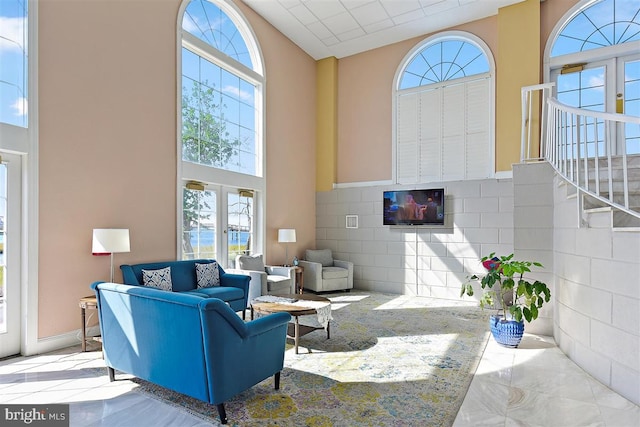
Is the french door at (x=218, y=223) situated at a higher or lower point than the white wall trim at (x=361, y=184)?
lower

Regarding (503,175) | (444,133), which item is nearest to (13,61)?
(444,133)

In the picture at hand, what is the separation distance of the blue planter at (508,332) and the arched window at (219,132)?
3956mm

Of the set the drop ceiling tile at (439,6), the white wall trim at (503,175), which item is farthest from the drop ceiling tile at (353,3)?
the white wall trim at (503,175)

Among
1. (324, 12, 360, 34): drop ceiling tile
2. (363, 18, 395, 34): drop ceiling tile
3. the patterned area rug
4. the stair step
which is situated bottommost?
the patterned area rug

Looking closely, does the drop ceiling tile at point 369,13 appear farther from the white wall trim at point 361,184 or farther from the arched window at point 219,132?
the white wall trim at point 361,184

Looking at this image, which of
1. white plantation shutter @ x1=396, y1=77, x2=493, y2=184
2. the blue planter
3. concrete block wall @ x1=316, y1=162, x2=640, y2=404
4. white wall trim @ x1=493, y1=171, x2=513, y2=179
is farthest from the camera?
white plantation shutter @ x1=396, y1=77, x2=493, y2=184

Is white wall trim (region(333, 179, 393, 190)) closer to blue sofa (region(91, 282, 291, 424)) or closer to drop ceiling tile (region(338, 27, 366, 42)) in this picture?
drop ceiling tile (region(338, 27, 366, 42))

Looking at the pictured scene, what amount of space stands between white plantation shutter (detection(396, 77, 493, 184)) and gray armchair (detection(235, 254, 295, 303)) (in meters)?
2.92

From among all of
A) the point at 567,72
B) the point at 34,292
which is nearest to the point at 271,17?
the point at 567,72

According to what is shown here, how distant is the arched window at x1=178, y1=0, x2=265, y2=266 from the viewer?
206 inches

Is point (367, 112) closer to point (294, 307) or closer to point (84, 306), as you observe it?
point (294, 307)

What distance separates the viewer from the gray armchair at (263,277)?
5.32 metres

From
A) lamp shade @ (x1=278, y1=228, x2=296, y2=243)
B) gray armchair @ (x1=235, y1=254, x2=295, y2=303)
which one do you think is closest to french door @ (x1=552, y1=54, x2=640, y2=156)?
lamp shade @ (x1=278, y1=228, x2=296, y2=243)

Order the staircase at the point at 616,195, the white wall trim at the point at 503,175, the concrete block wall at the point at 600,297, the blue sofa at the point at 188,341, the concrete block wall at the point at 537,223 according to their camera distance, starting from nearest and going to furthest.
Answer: the blue sofa at the point at 188,341 < the concrete block wall at the point at 600,297 < the staircase at the point at 616,195 < the concrete block wall at the point at 537,223 < the white wall trim at the point at 503,175
